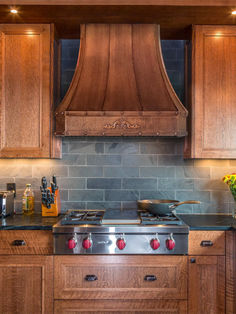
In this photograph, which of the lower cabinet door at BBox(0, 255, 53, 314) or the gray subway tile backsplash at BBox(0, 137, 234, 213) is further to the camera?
the gray subway tile backsplash at BBox(0, 137, 234, 213)

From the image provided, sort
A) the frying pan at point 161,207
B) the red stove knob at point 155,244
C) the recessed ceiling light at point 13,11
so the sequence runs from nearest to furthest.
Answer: the red stove knob at point 155,244 → the recessed ceiling light at point 13,11 → the frying pan at point 161,207

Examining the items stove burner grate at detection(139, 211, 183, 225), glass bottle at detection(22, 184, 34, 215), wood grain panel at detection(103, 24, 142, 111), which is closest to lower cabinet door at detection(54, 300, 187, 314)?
stove burner grate at detection(139, 211, 183, 225)

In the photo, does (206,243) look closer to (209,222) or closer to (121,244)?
(209,222)

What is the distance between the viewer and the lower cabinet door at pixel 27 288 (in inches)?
79.0

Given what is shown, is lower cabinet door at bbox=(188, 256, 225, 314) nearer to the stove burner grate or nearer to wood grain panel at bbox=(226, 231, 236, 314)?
wood grain panel at bbox=(226, 231, 236, 314)

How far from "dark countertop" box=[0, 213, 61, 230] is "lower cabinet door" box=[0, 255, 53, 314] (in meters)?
0.22

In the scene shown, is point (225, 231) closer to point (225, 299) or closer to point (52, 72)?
point (225, 299)

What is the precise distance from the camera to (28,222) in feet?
7.13

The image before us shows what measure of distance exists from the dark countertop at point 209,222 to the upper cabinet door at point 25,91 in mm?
1238

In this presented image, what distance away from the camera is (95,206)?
267 centimetres

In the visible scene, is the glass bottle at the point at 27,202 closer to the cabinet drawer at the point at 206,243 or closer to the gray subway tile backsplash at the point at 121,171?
the gray subway tile backsplash at the point at 121,171

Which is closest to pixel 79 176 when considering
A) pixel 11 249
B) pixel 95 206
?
pixel 95 206

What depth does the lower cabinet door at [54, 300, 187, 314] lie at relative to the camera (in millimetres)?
1997

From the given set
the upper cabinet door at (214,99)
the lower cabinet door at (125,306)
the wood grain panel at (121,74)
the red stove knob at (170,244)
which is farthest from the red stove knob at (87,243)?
the upper cabinet door at (214,99)
